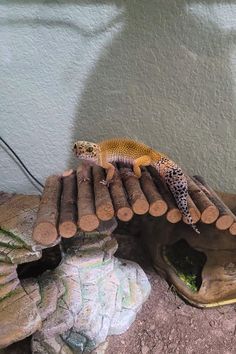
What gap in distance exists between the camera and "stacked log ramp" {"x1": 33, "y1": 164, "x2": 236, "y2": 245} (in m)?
1.20

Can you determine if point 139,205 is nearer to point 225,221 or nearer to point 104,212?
point 104,212

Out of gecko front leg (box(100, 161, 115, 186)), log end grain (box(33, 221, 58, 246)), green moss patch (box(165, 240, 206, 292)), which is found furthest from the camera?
green moss patch (box(165, 240, 206, 292))

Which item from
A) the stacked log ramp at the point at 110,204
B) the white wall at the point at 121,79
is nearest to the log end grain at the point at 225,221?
the stacked log ramp at the point at 110,204

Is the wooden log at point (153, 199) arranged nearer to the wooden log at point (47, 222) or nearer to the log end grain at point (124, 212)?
the log end grain at point (124, 212)

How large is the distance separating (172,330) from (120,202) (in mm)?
661

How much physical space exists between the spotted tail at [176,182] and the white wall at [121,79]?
0.64 metres

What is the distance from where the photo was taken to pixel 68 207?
50.3 inches

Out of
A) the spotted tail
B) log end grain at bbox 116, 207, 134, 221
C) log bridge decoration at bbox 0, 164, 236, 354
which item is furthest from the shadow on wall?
log end grain at bbox 116, 207, 134, 221

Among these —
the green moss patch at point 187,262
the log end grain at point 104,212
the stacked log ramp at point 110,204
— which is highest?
the log end grain at point 104,212

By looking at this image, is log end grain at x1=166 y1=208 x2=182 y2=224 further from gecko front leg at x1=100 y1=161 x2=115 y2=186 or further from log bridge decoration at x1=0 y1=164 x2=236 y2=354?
gecko front leg at x1=100 y1=161 x2=115 y2=186

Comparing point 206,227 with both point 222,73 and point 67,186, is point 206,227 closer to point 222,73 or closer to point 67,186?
point 67,186

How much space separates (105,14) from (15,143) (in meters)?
0.88

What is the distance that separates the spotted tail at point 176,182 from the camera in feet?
4.16

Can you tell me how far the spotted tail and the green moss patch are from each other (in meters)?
0.47
